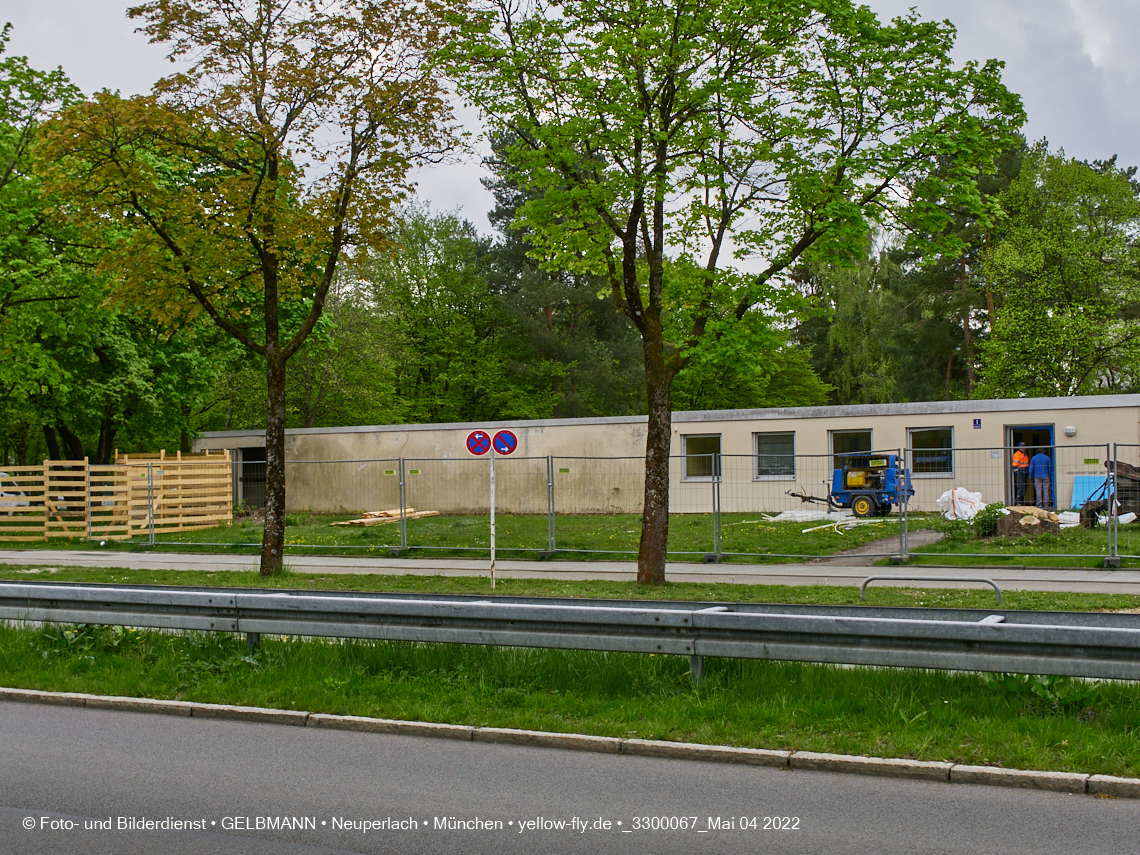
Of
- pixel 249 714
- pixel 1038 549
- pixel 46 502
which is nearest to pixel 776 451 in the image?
pixel 1038 549

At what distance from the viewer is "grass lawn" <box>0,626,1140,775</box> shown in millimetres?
6012

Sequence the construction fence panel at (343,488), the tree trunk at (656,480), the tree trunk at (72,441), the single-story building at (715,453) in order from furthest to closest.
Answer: the tree trunk at (72,441)
the construction fence panel at (343,488)
the single-story building at (715,453)
the tree trunk at (656,480)

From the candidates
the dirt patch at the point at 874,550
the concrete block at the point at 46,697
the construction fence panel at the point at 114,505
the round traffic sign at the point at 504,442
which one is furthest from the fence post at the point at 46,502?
the concrete block at the point at 46,697

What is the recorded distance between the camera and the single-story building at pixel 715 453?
24.5 meters

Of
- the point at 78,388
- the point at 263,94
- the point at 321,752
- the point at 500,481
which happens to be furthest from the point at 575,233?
the point at 78,388

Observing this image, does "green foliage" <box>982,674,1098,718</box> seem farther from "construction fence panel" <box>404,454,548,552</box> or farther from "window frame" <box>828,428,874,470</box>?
"construction fence panel" <box>404,454,548,552</box>

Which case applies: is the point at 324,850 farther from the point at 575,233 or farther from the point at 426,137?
the point at 426,137

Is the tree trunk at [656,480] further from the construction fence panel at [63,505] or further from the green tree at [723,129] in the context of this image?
the construction fence panel at [63,505]

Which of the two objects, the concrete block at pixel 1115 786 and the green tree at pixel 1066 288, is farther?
the green tree at pixel 1066 288

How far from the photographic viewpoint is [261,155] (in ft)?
54.8

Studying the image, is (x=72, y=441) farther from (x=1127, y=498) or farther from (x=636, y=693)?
(x=636, y=693)

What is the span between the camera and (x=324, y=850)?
15.7 feet

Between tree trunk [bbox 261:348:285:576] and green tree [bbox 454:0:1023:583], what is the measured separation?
17.9 ft

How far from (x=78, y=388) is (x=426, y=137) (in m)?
19.4
